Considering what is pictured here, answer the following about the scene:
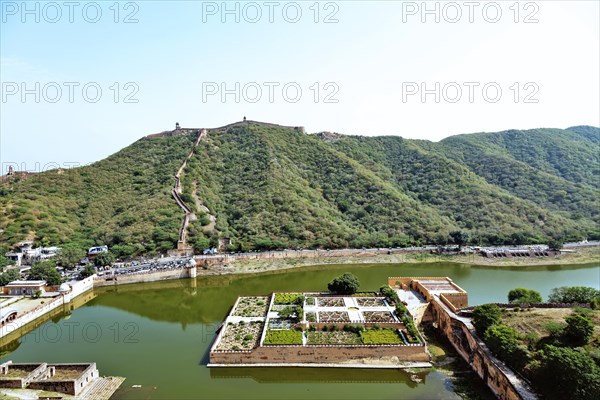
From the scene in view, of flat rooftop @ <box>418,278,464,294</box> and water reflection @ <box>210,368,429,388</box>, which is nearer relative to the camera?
water reflection @ <box>210,368,429,388</box>

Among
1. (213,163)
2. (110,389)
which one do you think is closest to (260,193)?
(213,163)

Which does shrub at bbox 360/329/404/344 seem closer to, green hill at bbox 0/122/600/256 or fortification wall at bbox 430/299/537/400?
fortification wall at bbox 430/299/537/400

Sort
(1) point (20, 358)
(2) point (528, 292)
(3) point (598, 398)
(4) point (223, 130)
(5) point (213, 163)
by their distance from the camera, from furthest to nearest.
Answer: (4) point (223, 130) < (5) point (213, 163) < (2) point (528, 292) < (1) point (20, 358) < (3) point (598, 398)

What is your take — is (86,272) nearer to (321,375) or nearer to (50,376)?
(50,376)

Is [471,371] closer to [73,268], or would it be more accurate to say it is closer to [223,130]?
[73,268]

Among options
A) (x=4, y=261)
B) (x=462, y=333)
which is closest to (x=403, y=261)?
(x=462, y=333)

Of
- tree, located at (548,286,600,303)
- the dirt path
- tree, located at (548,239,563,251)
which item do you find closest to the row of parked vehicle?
the dirt path

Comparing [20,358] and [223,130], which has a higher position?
[223,130]

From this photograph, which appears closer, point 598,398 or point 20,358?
point 598,398
